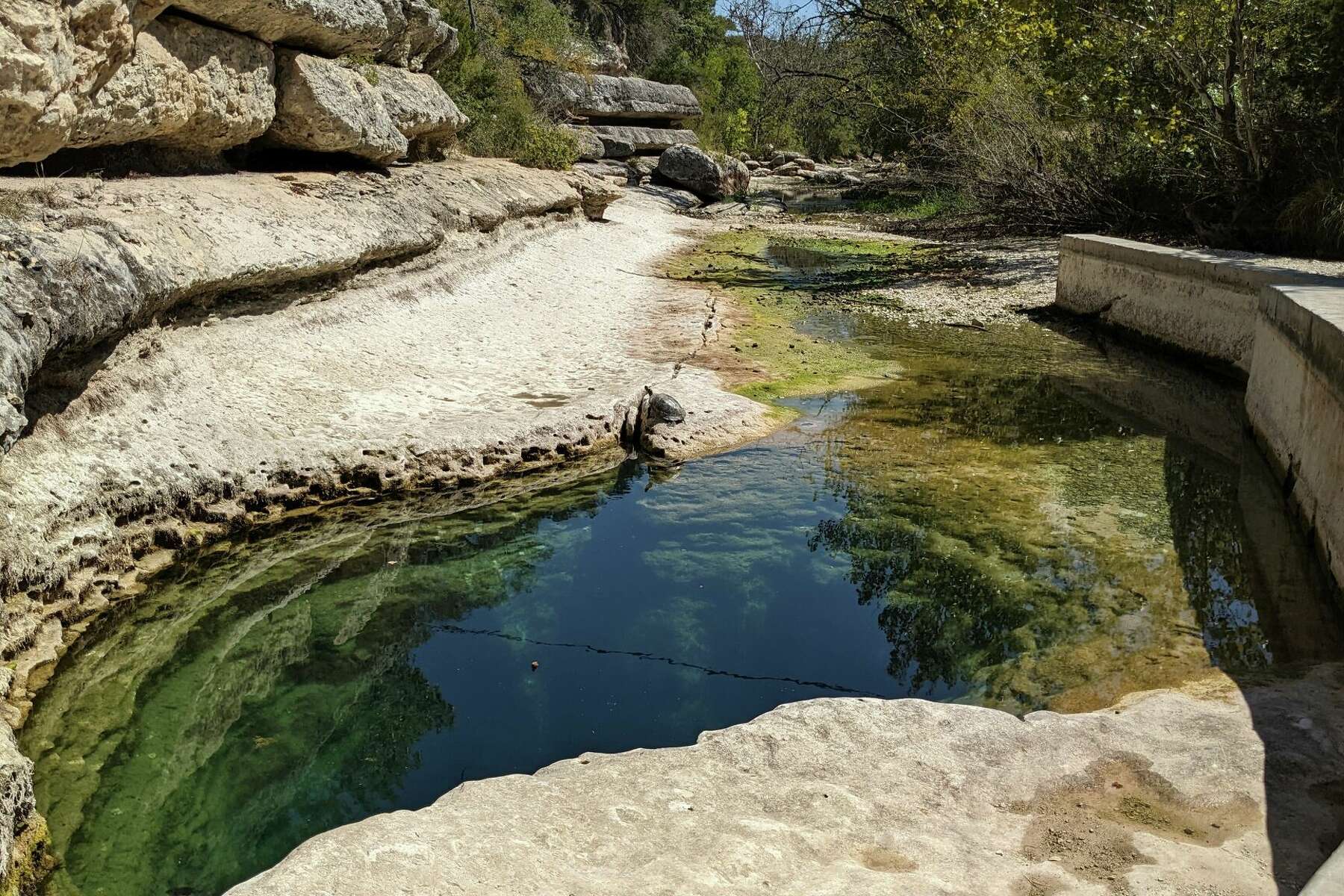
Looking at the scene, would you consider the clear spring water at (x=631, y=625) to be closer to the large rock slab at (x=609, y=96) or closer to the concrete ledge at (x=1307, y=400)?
the concrete ledge at (x=1307, y=400)

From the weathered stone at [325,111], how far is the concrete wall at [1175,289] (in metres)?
8.45

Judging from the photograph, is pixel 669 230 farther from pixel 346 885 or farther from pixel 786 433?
pixel 346 885

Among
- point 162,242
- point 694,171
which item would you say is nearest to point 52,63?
point 162,242

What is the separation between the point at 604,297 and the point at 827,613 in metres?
8.12

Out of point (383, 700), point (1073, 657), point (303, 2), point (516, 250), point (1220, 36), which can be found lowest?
point (383, 700)

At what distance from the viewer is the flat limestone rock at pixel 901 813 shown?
9.61 feet

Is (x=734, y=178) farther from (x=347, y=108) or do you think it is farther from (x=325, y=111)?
(x=325, y=111)

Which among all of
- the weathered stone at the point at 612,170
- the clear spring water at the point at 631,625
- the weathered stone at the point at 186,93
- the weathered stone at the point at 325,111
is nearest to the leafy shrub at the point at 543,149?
the weathered stone at the point at 612,170

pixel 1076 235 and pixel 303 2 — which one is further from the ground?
pixel 303 2

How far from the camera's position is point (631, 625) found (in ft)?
19.0

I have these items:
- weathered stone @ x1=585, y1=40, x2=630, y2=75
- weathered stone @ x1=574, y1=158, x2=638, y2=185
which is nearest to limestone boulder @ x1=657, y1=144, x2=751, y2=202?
weathered stone @ x1=574, y1=158, x2=638, y2=185

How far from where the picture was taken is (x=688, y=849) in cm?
310

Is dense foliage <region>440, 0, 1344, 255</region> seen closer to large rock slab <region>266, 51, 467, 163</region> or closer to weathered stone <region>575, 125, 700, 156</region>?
weathered stone <region>575, 125, 700, 156</region>

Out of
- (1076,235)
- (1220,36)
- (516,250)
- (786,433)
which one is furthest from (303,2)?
(1220,36)
